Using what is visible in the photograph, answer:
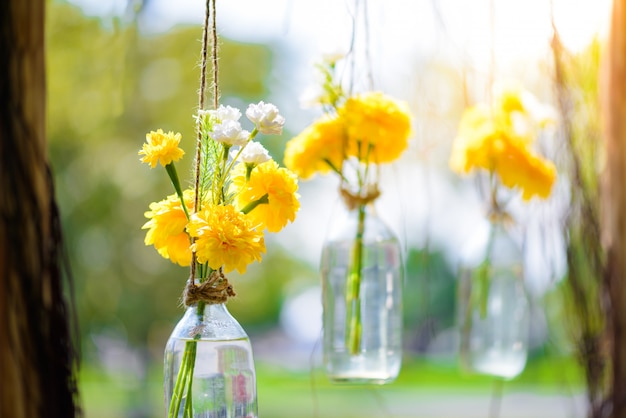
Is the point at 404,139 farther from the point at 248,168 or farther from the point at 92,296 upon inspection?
the point at 92,296

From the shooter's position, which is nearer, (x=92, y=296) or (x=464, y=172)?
(x=464, y=172)

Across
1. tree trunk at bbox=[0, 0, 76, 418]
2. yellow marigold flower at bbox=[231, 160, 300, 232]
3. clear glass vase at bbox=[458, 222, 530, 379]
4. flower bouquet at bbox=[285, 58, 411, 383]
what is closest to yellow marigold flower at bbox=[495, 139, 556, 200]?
clear glass vase at bbox=[458, 222, 530, 379]

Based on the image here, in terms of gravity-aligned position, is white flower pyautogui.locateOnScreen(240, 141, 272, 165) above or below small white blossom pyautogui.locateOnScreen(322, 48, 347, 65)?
below

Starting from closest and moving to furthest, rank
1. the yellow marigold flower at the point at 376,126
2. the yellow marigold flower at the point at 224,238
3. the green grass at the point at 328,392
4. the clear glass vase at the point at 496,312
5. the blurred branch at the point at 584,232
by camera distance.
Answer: the yellow marigold flower at the point at 224,238 < the yellow marigold flower at the point at 376,126 < the blurred branch at the point at 584,232 < the clear glass vase at the point at 496,312 < the green grass at the point at 328,392

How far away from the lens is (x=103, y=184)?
4.85 m

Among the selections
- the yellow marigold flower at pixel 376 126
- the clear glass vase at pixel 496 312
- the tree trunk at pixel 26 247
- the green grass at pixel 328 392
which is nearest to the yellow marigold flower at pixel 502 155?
the clear glass vase at pixel 496 312

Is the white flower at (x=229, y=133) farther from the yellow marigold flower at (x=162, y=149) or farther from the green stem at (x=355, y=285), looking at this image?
the green stem at (x=355, y=285)

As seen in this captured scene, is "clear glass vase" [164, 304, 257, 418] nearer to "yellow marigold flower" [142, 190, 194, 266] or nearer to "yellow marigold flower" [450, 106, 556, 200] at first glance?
"yellow marigold flower" [142, 190, 194, 266]

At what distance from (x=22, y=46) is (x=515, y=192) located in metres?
0.69

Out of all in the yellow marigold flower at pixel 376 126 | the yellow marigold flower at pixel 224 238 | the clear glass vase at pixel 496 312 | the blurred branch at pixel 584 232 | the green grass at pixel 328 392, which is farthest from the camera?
the green grass at pixel 328 392

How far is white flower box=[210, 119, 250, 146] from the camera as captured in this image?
25.5 inches

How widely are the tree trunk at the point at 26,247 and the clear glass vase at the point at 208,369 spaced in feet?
0.34

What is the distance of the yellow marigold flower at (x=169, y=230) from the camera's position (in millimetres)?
667

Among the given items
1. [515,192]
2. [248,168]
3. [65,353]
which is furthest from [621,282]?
[65,353]
